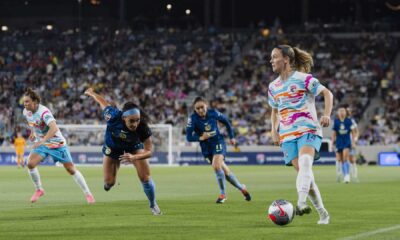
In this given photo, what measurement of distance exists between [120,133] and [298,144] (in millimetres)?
3989

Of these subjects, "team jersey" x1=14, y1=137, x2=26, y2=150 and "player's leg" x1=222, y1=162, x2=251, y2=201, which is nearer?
"player's leg" x1=222, y1=162, x2=251, y2=201

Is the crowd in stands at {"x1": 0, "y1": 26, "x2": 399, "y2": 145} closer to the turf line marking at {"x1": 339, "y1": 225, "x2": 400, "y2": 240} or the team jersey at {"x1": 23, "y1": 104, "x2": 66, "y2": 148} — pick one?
the team jersey at {"x1": 23, "y1": 104, "x2": 66, "y2": 148}

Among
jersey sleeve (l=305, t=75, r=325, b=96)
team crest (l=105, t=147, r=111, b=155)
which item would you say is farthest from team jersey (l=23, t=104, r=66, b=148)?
jersey sleeve (l=305, t=75, r=325, b=96)

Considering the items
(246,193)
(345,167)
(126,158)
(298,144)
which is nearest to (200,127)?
(246,193)

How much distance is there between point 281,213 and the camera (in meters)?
14.1

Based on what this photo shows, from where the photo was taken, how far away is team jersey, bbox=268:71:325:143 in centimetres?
1416

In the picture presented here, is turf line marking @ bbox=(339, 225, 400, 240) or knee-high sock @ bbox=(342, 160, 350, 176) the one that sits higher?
turf line marking @ bbox=(339, 225, 400, 240)

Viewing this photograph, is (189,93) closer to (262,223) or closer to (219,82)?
(219,82)

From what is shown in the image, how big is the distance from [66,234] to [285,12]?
227 ft

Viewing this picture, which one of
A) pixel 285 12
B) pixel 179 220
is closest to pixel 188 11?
pixel 285 12

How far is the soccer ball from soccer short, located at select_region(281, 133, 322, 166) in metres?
0.64

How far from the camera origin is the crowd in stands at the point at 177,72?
2418 inches

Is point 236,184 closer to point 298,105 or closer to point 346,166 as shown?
point 298,105

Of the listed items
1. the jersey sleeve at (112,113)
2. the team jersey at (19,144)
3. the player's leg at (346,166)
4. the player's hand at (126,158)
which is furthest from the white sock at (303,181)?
the team jersey at (19,144)
